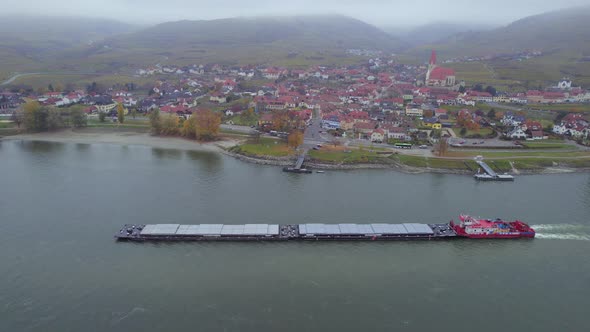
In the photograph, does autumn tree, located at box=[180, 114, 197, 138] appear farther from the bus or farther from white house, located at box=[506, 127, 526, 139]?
white house, located at box=[506, 127, 526, 139]

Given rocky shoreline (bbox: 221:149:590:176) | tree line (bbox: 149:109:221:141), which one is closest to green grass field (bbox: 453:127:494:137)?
rocky shoreline (bbox: 221:149:590:176)

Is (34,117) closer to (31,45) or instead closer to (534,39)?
(31,45)

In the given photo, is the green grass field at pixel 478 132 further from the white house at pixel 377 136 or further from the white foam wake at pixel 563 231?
the white foam wake at pixel 563 231

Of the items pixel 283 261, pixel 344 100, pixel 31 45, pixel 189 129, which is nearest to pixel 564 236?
pixel 283 261

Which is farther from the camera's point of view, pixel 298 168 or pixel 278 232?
pixel 298 168

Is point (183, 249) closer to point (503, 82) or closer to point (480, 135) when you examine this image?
point (480, 135)

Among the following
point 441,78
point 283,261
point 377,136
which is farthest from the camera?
point 441,78
